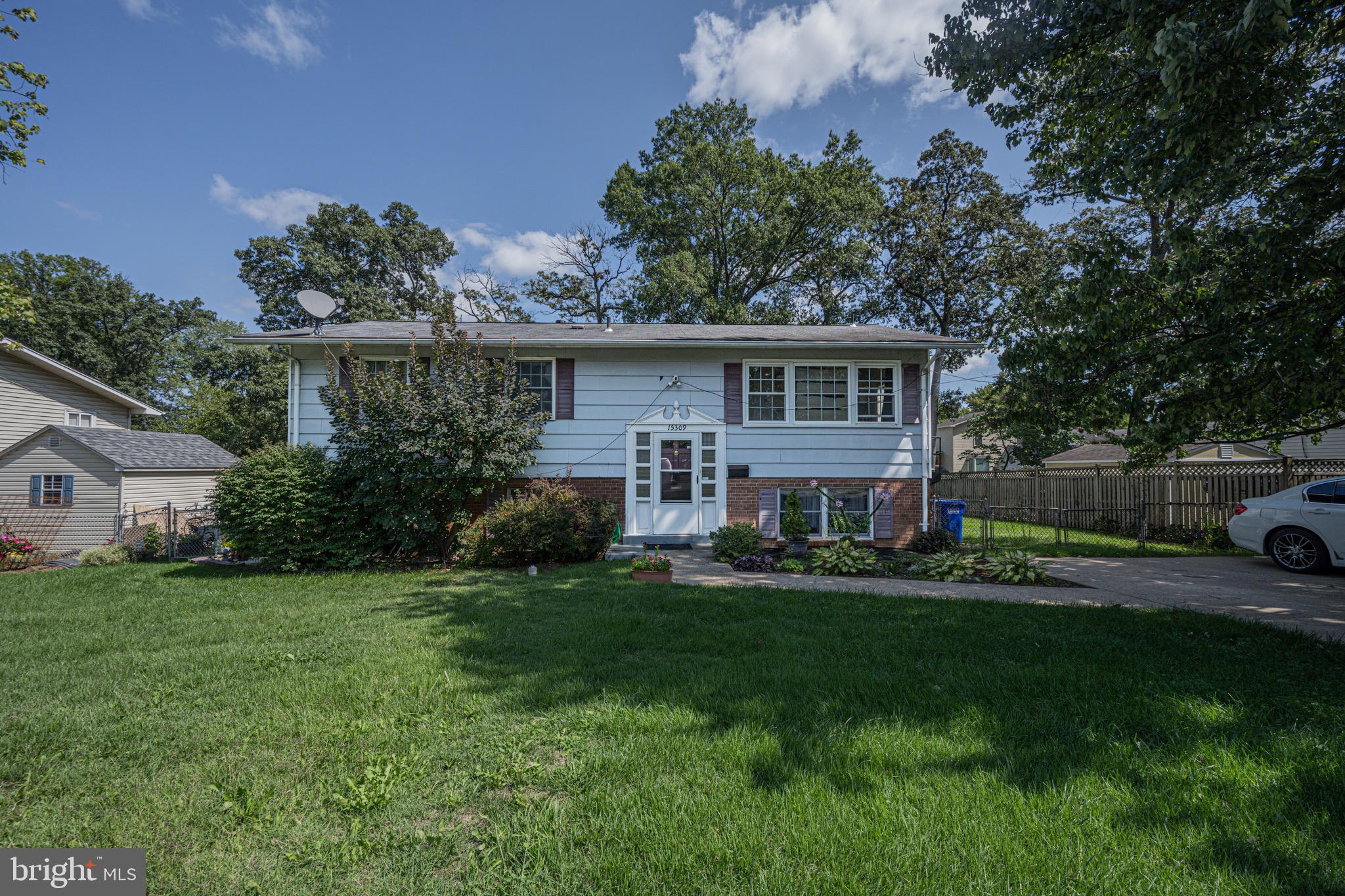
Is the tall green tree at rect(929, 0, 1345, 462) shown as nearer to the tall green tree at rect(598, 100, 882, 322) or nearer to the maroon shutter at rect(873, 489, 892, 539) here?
the maroon shutter at rect(873, 489, 892, 539)

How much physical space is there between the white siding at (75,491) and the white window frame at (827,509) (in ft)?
57.0

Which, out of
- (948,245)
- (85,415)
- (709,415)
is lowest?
(709,415)

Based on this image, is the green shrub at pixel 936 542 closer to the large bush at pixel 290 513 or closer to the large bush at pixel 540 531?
the large bush at pixel 540 531

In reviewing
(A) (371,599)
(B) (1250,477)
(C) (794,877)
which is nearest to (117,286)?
(A) (371,599)

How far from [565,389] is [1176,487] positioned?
1449 centimetres

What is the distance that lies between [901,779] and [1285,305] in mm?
5937

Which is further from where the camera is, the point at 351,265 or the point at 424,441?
the point at 351,265

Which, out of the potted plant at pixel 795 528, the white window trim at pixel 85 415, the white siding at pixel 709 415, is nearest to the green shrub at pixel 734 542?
the potted plant at pixel 795 528

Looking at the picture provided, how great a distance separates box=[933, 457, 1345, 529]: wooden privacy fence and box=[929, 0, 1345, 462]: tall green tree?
172 inches

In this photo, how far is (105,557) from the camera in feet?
36.5

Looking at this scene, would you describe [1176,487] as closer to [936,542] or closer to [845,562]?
[936,542]

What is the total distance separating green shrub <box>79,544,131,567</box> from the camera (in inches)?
436

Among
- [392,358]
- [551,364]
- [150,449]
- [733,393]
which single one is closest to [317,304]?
[392,358]

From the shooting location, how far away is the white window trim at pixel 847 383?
457 inches
